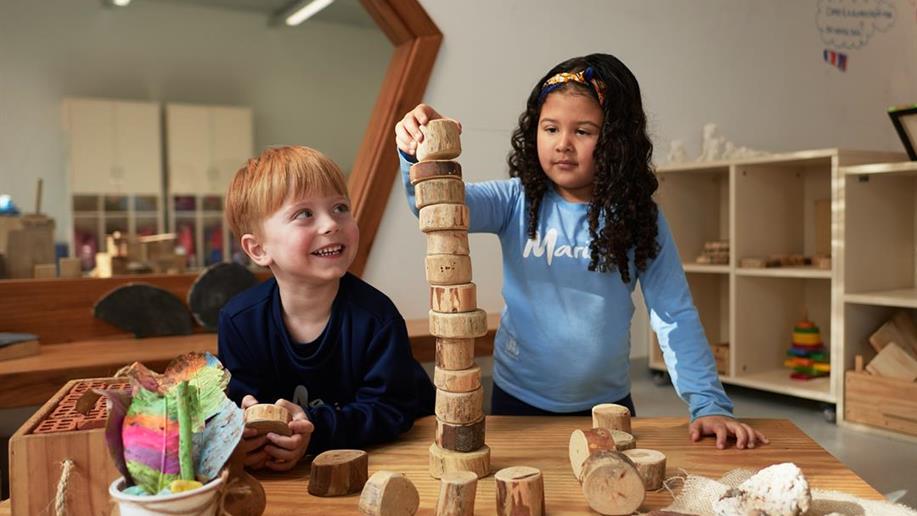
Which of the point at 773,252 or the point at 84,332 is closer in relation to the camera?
the point at 84,332

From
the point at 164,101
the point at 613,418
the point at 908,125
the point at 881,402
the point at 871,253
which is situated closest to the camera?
the point at 613,418

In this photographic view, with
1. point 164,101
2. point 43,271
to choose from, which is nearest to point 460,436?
point 43,271

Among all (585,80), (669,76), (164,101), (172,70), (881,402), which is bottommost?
(881,402)

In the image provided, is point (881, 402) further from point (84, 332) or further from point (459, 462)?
point (84, 332)

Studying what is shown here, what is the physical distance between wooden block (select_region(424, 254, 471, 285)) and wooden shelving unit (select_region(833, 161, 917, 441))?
1.79 m

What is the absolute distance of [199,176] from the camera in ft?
22.2

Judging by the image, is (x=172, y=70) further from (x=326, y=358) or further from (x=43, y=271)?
(x=326, y=358)

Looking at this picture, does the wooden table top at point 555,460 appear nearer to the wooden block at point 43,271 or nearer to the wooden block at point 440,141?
the wooden block at point 440,141

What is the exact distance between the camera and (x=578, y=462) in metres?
0.74

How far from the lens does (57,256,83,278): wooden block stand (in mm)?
1870

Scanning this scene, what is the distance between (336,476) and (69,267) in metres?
1.53

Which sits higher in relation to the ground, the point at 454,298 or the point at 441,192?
the point at 441,192

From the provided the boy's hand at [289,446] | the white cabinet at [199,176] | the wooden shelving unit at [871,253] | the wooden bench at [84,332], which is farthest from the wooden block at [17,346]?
the white cabinet at [199,176]

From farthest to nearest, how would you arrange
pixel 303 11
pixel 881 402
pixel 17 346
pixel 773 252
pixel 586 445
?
pixel 303 11, pixel 773 252, pixel 881 402, pixel 17 346, pixel 586 445
